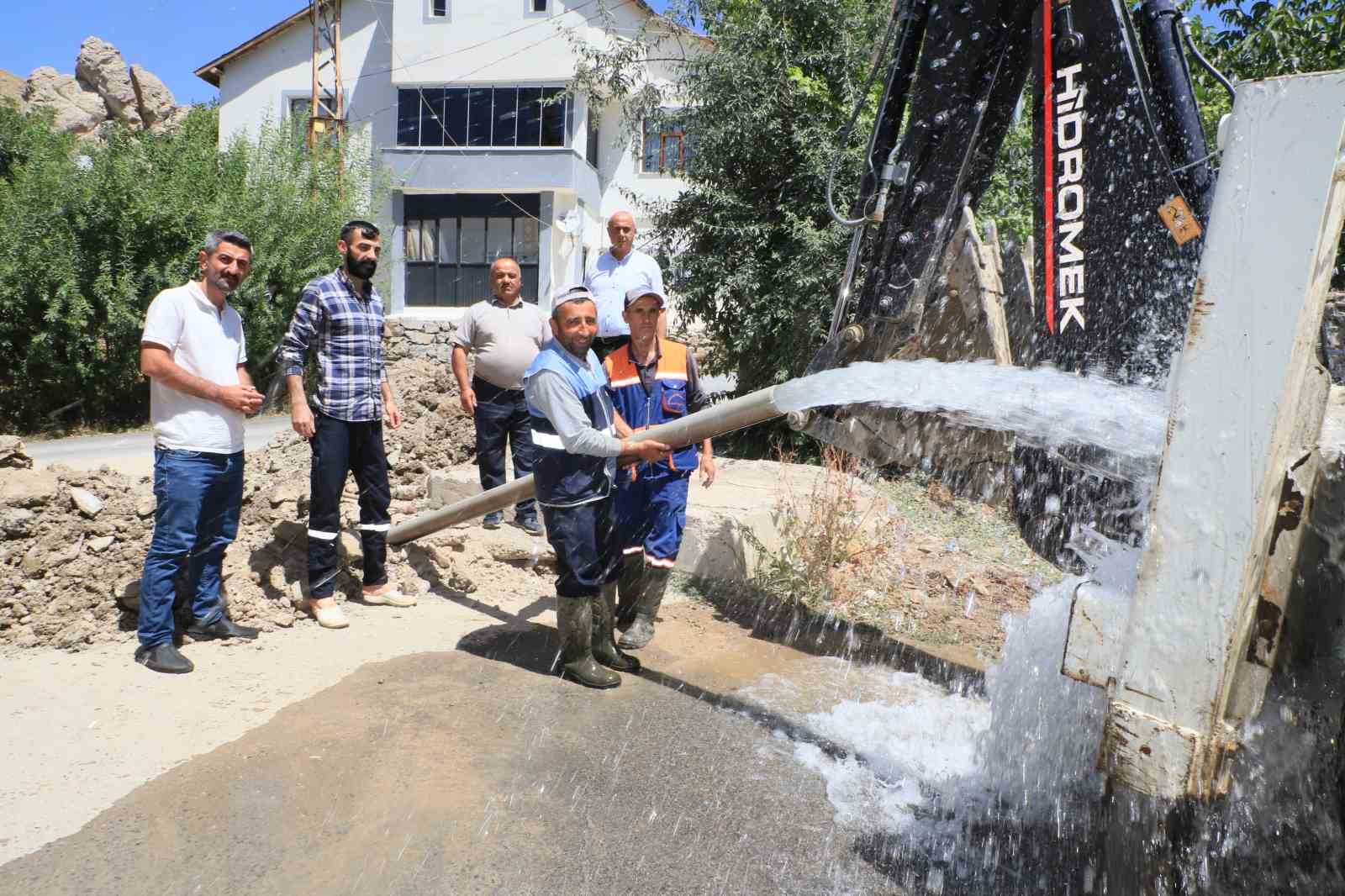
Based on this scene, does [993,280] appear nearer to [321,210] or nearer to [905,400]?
[905,400]

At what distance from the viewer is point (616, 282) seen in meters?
5.88

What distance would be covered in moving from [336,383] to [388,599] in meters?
1.23

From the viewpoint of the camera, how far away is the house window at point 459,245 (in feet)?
79.5

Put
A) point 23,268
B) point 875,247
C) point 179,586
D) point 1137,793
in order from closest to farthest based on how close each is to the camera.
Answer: point 1137,793 → point 875,247 → point 179,586 → point 23,268

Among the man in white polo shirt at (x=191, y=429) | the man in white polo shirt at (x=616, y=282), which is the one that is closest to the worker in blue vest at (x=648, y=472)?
the man in white polo shirt at (x=616, y=282)

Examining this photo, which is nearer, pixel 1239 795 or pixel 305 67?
pixel 1239 795

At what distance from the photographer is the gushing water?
3.23 metres

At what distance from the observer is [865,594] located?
5.57 m

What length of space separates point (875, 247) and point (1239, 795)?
2.56 m

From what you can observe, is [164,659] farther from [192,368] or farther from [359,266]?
[359,266]

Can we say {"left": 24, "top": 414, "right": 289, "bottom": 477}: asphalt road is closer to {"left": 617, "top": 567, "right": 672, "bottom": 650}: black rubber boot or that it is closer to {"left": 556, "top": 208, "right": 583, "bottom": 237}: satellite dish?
{"left": 617, "top": 567, "right": 672, "bottom": 650}: black rubber boot

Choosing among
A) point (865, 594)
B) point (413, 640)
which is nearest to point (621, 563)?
point (413, 640)

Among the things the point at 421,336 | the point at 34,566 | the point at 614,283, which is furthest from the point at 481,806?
the point at 421,336

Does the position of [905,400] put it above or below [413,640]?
above
